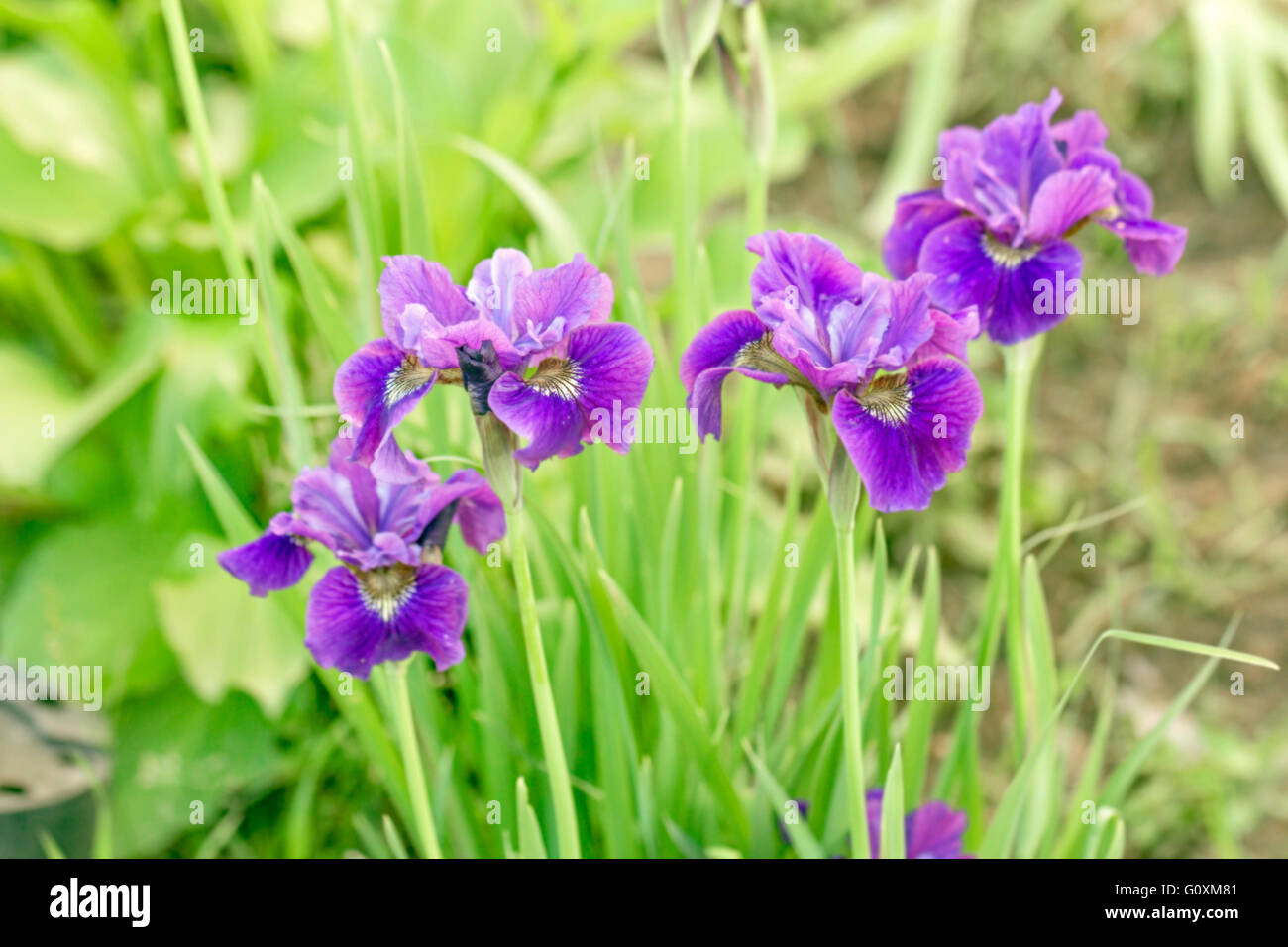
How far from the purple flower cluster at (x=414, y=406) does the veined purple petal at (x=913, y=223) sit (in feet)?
0.75

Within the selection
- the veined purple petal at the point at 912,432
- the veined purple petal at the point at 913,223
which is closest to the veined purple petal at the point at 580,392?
the veined purple petal at the point at 912,432

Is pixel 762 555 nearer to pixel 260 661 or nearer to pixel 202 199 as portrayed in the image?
pixel 260 661

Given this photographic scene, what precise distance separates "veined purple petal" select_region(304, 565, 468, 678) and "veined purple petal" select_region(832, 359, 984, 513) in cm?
23

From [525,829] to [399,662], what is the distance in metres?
0.13

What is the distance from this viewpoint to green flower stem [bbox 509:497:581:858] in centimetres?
55

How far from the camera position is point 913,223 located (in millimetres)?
661

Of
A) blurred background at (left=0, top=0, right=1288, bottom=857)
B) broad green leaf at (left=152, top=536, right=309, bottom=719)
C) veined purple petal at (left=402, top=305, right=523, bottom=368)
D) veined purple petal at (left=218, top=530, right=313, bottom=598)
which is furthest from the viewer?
broad green leaf at (left=152, top=536, right=309, bottom=719)

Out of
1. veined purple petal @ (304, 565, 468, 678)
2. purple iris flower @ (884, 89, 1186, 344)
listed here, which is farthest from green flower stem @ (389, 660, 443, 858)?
purple iris flower @ (884, 89, 1186, 344)

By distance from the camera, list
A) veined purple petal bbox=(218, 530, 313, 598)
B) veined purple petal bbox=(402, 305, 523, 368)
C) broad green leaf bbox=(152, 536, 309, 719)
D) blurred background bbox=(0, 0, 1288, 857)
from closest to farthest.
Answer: veined purple petal bbox=(402, 305, 523, 368), veined purple petal bbox=(218, 530, 313, 598), blurred background bbox=(0, 0, 1288, 857), broad green leaf bbox=(152, 536, 309, 719)

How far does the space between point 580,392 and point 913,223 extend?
0.27 metres

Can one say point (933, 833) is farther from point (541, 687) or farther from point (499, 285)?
point (499, 285)

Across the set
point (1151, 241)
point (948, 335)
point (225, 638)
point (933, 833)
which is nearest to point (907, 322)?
point (948, 335)

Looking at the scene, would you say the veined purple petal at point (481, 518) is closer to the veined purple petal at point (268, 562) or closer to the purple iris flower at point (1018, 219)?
the veined purple petal at point (268, 562)

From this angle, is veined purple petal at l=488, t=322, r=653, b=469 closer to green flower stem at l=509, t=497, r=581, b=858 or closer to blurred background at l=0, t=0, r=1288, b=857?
green flower stem at l=509, t=497, r=581, b=858
